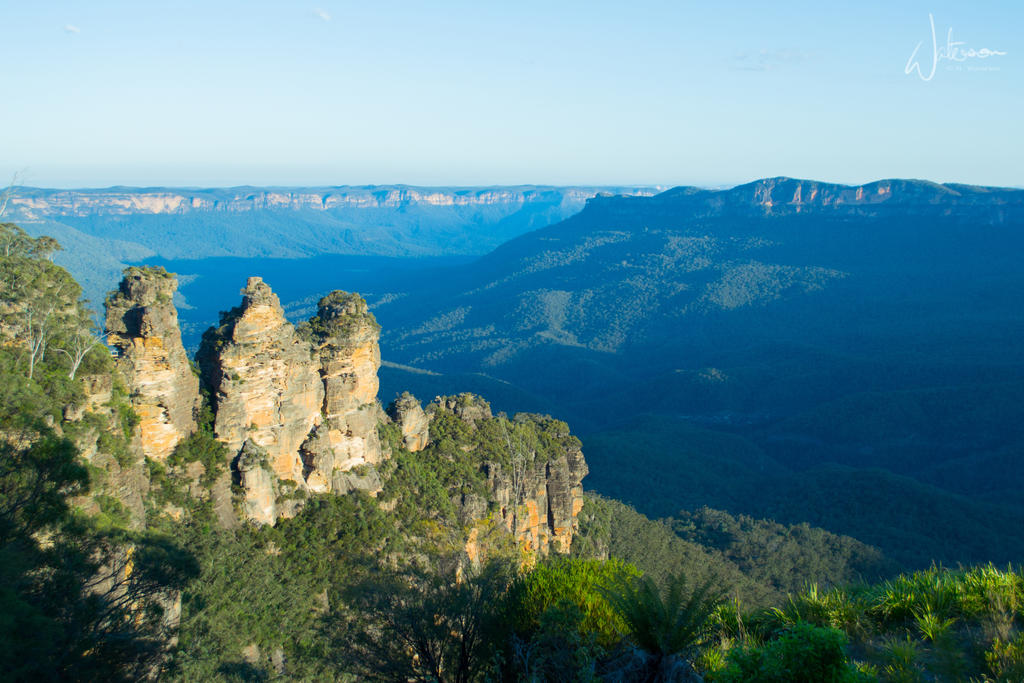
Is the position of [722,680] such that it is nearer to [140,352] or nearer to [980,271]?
[140,352]

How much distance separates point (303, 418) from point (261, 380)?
2.83m

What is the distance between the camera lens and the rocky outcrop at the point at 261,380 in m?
26.5

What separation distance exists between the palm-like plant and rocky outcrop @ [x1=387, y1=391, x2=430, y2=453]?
24615 millimetres

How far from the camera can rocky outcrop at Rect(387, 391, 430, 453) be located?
3581cm

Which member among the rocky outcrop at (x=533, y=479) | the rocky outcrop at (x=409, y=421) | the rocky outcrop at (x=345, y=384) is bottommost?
the rocky outcrop at (x=533, y=479)

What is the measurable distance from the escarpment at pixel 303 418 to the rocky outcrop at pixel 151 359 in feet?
0.13

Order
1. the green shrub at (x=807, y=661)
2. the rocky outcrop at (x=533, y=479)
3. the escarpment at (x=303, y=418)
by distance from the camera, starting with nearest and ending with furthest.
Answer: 1. the green shrub at (x=807, y=661)
2. the escarpment at (x=303, y=418)
3. the rocky outcrop at (x=533, y=479)

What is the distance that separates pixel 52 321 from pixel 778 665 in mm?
26229

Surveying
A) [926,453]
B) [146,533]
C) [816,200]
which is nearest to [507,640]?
[146,533]

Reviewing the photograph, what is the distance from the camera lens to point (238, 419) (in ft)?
87.2

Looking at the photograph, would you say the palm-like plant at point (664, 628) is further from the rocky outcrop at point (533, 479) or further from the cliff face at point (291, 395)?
the rocky outcrop at point (533, 479)

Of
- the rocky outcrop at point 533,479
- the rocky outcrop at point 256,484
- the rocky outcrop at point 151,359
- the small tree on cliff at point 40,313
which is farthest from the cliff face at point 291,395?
the rocky outcrop at point 533,479

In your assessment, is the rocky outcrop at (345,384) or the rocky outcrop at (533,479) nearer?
the rocky outcrop at (345,384)

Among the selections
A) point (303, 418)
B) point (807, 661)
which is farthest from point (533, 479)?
point (807, 661)
